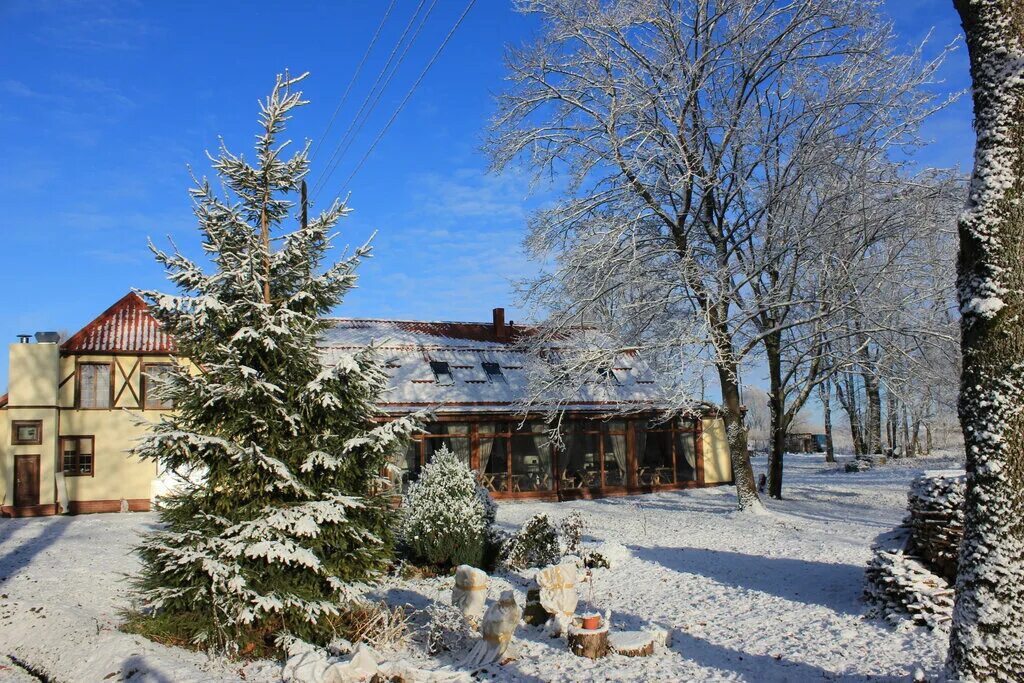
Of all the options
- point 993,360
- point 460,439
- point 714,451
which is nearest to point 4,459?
point 460,439

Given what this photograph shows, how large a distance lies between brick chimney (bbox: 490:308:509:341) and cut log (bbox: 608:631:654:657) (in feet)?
63.9

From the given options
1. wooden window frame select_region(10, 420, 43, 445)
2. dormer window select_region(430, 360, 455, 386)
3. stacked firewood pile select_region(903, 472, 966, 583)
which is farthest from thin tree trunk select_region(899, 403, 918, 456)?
wooden window frame select_region(10, 420, 43, 445)

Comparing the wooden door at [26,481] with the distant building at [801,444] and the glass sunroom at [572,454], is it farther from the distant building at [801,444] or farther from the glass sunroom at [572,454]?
the distant building at [801,444]

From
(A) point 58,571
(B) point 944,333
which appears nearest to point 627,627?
(A) point 58,571

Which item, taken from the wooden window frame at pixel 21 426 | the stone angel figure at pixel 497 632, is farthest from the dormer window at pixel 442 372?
the stone angel figure at pixel 497 632

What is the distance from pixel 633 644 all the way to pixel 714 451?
19198 mm

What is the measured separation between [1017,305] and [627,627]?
5169 mm

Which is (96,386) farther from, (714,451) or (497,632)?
(714,451)

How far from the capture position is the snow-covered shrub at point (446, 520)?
11.1 m

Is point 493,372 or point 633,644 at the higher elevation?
point 493,372

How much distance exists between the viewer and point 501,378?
2416cm

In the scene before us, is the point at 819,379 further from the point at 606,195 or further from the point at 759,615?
the point at 759,615

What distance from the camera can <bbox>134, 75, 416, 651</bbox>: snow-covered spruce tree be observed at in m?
7.09

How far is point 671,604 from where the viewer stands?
9375 mm
